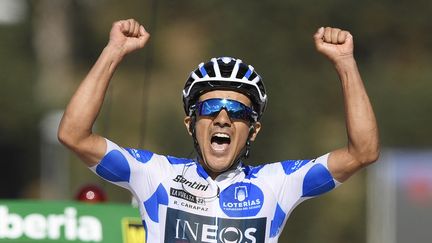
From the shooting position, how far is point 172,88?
31.8 meters

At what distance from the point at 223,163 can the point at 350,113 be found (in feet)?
2.26

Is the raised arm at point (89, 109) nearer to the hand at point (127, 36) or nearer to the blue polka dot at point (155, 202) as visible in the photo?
the hand at point (127, 36)

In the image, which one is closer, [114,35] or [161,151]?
[114,35]

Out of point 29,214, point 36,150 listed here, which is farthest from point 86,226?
point 36,150

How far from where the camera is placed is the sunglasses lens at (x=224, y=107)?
6.97 metres

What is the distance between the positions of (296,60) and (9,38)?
910 cm

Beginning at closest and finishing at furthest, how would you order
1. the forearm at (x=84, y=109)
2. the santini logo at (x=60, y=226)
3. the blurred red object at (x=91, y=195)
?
the forearm at (x=84, y=109)
the santini logo at (x=60, y=226)
the blurred red object at (x=91, y=195)

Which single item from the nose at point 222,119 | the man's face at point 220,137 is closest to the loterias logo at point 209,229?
the man's face at point 220,137

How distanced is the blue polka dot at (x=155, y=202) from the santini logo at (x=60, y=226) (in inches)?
80.7

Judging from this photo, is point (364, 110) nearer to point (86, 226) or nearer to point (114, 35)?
point (114, 35)

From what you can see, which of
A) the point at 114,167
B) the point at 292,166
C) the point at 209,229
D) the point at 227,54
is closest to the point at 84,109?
the point at 114,167

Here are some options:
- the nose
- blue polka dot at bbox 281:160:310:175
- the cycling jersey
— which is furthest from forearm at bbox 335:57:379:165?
the nose

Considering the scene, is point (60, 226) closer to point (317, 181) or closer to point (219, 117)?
point (219, 117)

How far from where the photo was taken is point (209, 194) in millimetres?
7027
